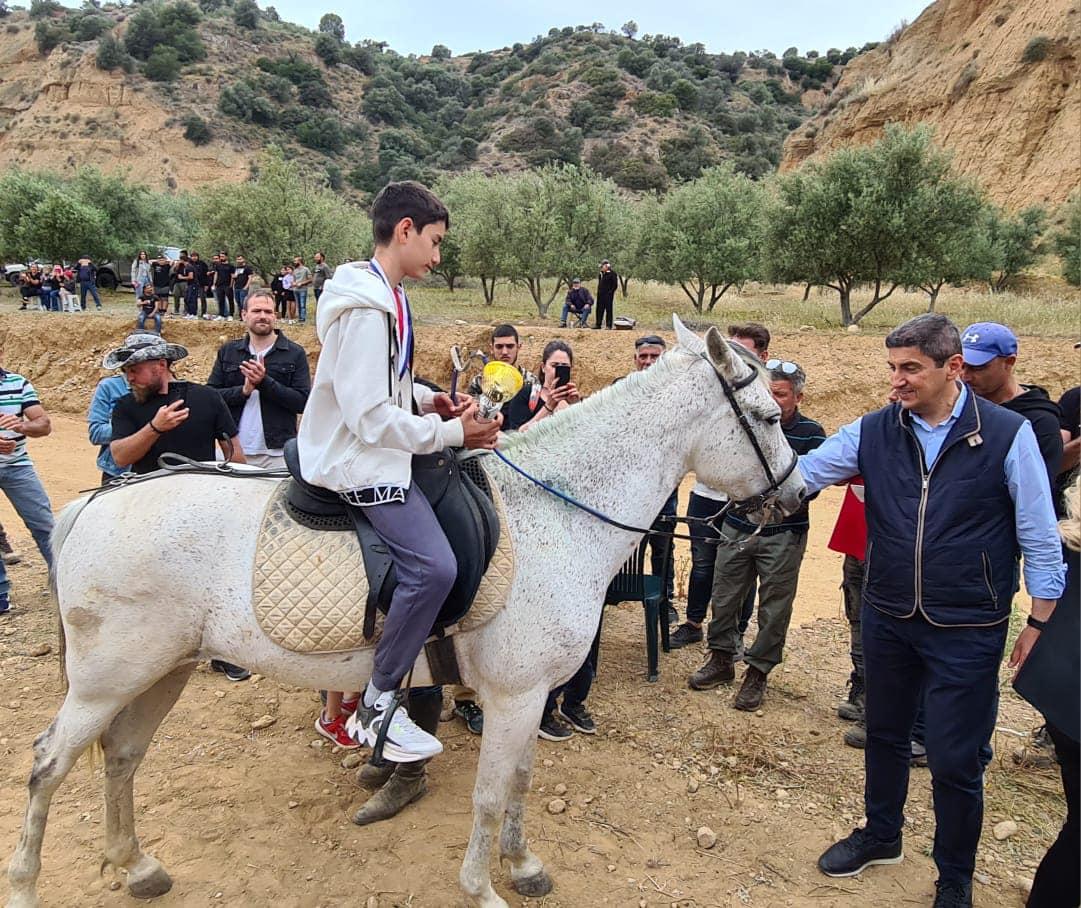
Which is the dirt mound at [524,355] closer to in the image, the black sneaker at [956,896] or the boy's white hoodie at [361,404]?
the black sneaker at [956,896]

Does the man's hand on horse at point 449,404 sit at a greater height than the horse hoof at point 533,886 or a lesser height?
greater

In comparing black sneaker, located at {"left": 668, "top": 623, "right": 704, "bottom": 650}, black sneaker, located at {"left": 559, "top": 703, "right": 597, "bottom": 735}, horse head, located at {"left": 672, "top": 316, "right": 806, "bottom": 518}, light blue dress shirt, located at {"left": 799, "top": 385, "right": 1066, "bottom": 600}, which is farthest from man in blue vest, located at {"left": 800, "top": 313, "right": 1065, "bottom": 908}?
black sneaker, located at {"left": 668, "top": 623, "right": 704, "bottom": 650}

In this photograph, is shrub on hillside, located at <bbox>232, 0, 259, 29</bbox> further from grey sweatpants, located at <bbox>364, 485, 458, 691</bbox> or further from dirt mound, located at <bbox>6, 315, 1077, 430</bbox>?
grey sweatpants, located at <bbox>364, 485, 458, 691</bbox>

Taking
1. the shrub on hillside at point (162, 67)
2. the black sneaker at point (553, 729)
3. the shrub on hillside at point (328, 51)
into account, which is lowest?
the black sneaker at point (553, 729)

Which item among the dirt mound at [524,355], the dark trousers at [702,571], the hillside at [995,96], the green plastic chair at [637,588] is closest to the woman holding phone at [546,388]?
the green plastic chair at [637,588]

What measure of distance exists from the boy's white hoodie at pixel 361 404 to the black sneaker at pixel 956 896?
309 centimetres

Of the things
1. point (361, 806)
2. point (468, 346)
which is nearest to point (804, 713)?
point (361, 806)

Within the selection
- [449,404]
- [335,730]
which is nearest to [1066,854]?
[449,404]

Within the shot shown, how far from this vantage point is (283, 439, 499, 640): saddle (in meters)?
2.72

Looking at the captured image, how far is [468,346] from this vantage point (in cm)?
1748

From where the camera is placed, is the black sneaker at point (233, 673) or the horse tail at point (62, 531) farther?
the black sneaker at point (233, 673)

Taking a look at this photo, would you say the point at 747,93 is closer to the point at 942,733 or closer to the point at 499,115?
the point at 499,115

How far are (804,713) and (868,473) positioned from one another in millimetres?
2512

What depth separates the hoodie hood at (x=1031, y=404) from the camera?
3.64 metres
